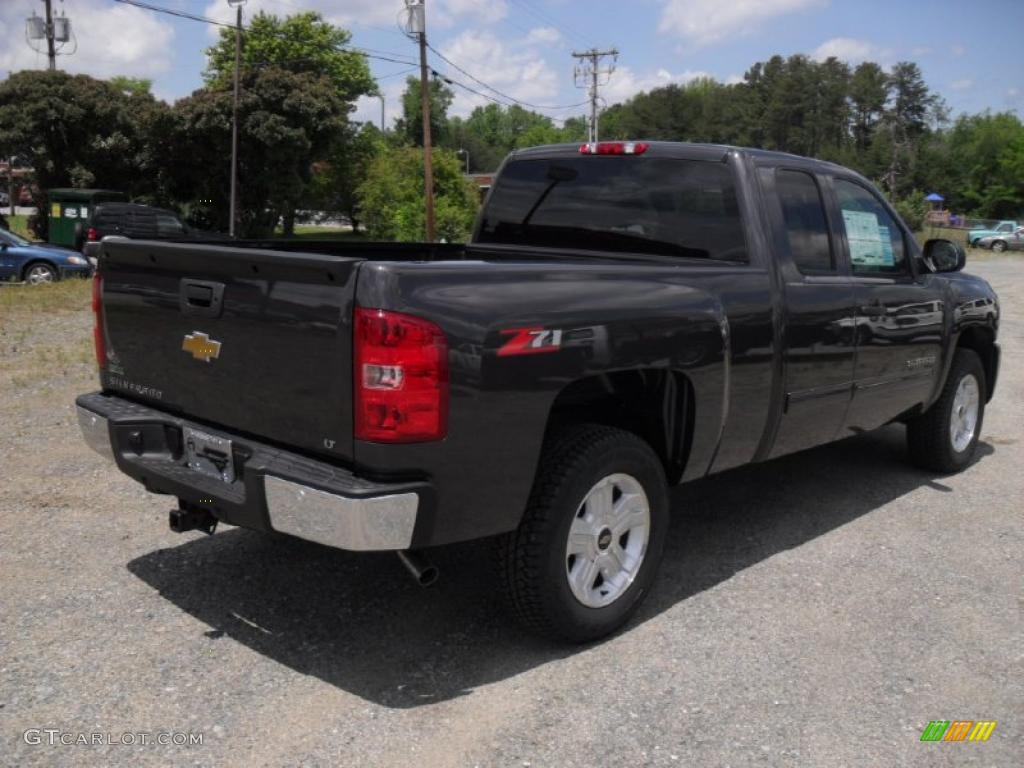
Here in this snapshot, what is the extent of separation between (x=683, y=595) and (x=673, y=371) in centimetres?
108

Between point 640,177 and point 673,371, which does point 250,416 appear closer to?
point 673,371

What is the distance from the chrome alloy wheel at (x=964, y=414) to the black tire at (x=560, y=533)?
344 centimetres

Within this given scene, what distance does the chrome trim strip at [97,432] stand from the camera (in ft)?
12.2

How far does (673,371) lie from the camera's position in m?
3.80

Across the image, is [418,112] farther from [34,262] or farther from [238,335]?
[238,335]

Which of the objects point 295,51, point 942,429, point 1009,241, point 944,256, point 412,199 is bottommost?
point 942,429

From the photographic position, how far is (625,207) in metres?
4.63

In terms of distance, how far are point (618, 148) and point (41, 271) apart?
1508cm

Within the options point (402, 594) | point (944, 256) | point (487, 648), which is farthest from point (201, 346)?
point (944, 256)

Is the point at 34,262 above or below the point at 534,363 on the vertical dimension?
below

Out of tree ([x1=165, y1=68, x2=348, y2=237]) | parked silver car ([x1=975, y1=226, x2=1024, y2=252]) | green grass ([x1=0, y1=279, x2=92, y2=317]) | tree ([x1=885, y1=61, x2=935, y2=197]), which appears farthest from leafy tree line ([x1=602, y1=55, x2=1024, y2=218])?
green grass ([x1=0, y1=279, x2=92, y2=317])

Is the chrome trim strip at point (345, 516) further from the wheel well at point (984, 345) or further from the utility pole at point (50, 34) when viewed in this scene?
the utility pole at point (50, 34)

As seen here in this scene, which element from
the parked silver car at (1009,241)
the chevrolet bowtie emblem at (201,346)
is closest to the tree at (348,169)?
the parked silver car at (1009,241)

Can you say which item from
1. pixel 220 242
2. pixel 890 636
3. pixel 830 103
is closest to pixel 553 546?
pixel 890 636
